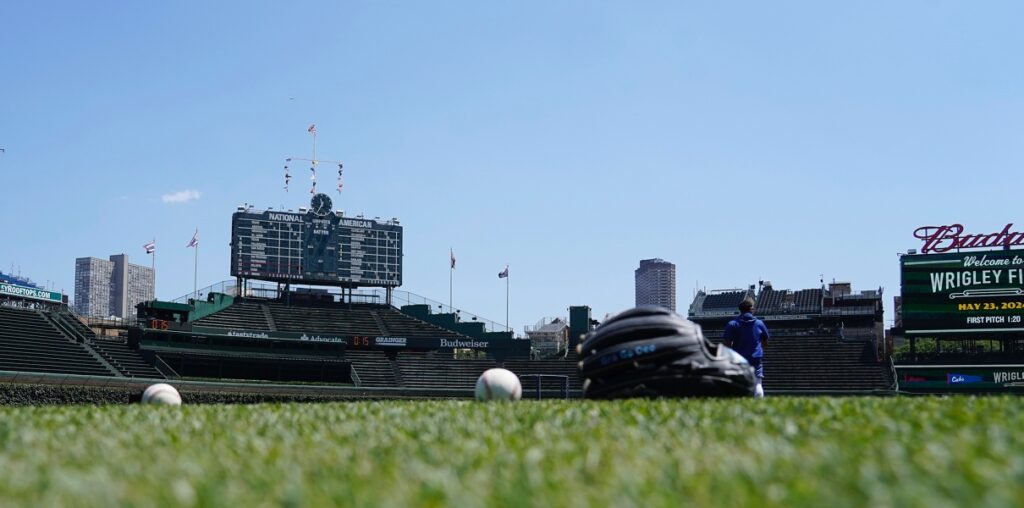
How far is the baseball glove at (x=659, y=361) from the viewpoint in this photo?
14016 millimetres

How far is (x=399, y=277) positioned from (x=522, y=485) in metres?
81.2

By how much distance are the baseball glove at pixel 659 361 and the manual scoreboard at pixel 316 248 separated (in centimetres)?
7039

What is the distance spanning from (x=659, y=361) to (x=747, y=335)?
15.4 feet

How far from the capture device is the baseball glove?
1402 centimetres

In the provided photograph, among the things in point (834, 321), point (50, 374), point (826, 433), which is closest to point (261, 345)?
point (50, 374)

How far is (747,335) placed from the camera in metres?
18.1

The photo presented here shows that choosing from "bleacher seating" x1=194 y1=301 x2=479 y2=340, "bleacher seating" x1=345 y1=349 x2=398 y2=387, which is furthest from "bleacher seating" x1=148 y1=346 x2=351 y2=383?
"bleacher seating" x1=194 y1=301 x2=479 y2=340

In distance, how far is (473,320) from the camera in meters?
82.3

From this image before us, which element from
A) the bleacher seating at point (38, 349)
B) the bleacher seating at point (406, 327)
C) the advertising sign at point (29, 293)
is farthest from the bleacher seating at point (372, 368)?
the advertising sign at point (29, 293)

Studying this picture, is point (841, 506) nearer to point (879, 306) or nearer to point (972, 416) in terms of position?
point (972, 416)

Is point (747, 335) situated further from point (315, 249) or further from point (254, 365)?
point (315, 249)

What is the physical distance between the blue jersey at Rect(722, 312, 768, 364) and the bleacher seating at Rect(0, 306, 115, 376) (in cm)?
4673

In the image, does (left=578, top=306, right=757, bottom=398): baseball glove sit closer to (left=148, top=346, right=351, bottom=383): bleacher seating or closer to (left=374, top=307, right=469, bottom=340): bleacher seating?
(left=148, top=346, right=351, bottom=383): bleacher seating

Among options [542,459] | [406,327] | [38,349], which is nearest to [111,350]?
[38,349]
